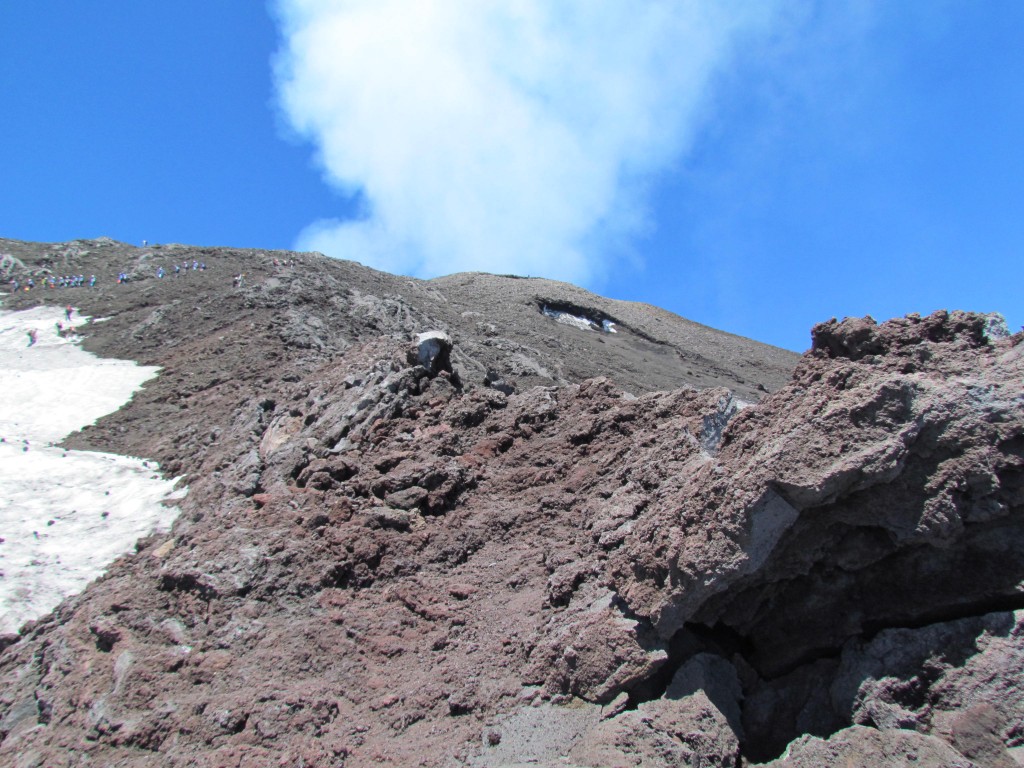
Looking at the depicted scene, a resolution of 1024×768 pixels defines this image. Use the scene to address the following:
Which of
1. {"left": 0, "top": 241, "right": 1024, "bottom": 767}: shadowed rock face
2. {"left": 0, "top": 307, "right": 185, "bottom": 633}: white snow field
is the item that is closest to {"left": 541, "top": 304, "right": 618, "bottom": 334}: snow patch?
{"left": 0, "top": 307, "right": 185, "bottom": 633}: white snow field

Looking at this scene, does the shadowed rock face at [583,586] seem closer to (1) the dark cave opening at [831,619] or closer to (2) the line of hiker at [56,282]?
(1) the dark cave opening at [831,619]

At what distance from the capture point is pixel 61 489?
13.8m

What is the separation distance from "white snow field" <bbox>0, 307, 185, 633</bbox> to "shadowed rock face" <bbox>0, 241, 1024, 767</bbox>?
874 mm

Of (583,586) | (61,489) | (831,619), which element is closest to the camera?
(831,619)

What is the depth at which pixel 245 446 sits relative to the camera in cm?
1304

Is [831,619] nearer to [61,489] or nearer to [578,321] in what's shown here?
[61,489]

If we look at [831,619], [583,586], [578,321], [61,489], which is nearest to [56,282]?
[61,489]

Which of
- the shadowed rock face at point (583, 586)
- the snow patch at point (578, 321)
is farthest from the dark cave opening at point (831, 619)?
the snow patch at point (578, 321)

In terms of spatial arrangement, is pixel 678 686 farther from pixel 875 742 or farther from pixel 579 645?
pixel 875 742

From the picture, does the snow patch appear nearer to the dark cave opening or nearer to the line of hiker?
the line of hiker

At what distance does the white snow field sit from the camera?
1080 centimetres

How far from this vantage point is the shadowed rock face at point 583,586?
15.6ft

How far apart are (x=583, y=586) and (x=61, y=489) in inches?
466

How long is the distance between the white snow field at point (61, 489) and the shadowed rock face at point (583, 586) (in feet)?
2.87
